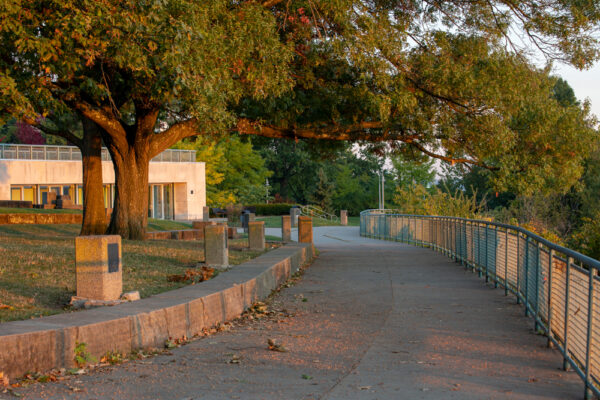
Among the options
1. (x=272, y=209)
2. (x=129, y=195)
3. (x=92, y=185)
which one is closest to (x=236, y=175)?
(x=272, y=209)

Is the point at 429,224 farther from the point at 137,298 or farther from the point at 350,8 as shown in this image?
the point at 137,298

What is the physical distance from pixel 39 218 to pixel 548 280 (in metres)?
19.4

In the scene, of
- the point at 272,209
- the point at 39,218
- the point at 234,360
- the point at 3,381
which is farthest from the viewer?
the point at 272,209

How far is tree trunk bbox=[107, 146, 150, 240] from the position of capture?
56.4ft

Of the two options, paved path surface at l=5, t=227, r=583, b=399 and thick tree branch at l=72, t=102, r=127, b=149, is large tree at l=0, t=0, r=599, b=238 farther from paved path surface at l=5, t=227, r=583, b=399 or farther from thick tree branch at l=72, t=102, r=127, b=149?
paved path surface at l=5, t=227, r=583, b=399

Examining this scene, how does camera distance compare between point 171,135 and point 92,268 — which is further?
point 171,135

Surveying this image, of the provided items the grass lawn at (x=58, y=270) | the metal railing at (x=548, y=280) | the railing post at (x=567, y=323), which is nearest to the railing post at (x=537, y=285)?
the metal railing at (x=548, y=280)

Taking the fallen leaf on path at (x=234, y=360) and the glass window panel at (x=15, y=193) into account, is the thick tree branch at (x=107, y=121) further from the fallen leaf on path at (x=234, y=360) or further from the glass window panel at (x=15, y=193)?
the glass window panel at (x=15, y=193)

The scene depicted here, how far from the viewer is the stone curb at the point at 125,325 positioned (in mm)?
5820

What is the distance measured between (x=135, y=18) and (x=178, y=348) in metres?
5.73

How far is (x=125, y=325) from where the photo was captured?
22.6 ft

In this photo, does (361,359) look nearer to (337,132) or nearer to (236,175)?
(337,132)

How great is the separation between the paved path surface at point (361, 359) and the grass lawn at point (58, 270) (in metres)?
1.77

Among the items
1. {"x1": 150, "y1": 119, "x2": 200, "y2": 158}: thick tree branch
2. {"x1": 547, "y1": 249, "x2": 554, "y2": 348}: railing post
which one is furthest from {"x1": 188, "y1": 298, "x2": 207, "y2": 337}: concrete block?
{"x1": 150, "y1": 119, "x2": 200, "y2": 158}: thick tree branch
